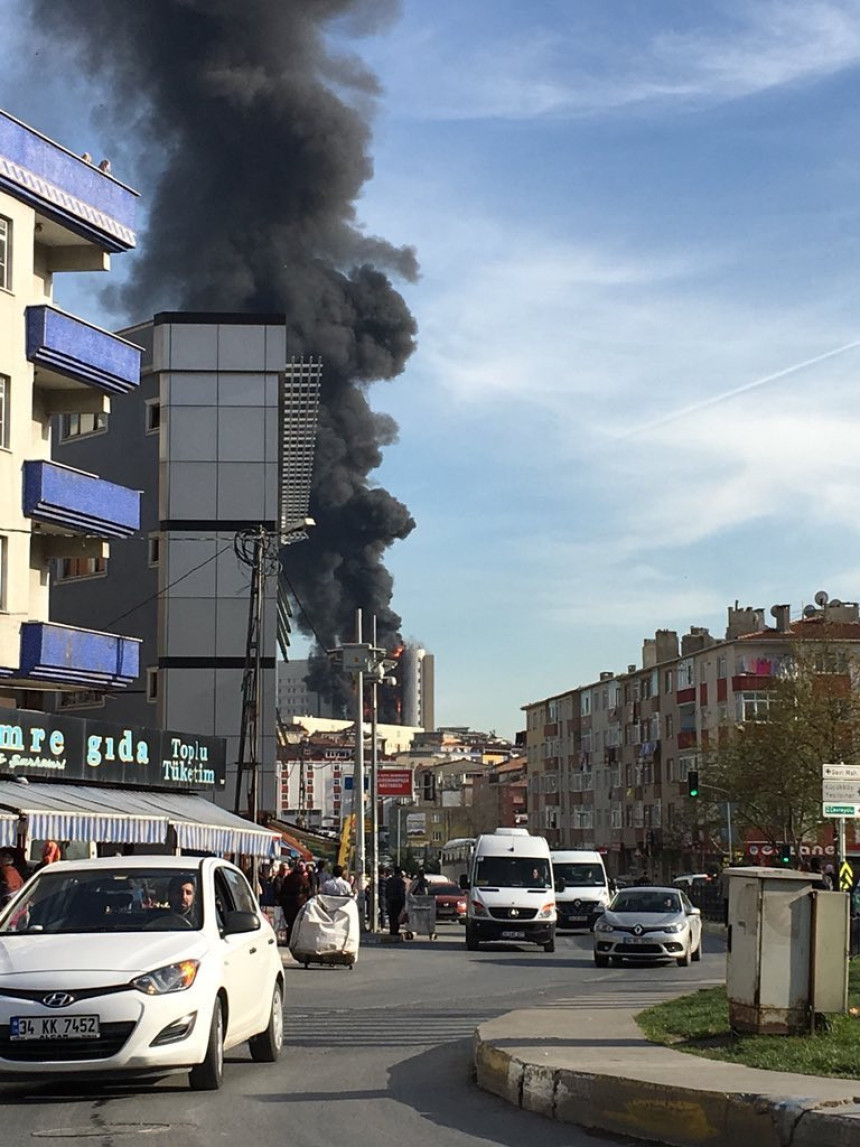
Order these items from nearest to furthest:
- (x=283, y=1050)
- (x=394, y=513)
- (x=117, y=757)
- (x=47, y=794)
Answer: (x=283, y=1050) < (x=47, y=794) < (x=117, y=757) < (x=394, y=513)

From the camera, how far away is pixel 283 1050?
1468 centimetres

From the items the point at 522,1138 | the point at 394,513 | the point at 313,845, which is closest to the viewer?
the point at 522,1138

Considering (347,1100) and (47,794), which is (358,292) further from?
(347,1100)

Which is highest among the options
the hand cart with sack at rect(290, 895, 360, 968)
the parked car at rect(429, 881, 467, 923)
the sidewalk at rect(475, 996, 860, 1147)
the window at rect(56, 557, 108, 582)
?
the window at rect(56, 557, 108, 582)

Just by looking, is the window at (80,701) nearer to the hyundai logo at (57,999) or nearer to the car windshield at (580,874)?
the car windshield at (580,874)

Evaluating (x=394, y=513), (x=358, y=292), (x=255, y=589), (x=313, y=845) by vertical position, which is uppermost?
(x=358, y=292)

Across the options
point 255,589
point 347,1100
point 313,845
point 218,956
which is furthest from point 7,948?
point 313,845

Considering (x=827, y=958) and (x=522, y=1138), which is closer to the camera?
(x=522, y=1138)

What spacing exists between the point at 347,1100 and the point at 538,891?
26667 mm

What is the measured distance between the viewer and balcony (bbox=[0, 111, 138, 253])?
36469 mm

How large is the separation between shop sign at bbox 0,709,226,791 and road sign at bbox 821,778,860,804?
1455 centimetres

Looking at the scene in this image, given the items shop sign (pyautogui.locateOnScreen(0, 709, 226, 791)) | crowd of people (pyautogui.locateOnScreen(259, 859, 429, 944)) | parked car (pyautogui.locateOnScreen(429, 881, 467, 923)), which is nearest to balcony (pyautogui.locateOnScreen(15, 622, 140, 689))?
shop sign (pyautogui.locateOnScreen(0, 709, 226, 791))

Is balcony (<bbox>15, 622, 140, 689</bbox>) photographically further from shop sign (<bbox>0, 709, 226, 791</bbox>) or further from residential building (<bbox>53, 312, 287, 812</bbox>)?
residential building (<bbox>53, 312, 287, 812</bbox>)

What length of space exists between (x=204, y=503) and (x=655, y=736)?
→ 57.3 m
